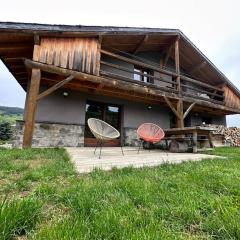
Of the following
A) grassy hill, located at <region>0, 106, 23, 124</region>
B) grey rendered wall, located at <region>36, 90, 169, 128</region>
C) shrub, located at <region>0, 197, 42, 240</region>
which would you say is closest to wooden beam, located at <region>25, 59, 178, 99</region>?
grey rendered wall, located at <region>36, 90, 169, 128</region>

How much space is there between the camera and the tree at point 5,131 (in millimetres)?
15700

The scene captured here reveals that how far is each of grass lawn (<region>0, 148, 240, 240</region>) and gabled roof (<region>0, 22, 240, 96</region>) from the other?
18.1 ft

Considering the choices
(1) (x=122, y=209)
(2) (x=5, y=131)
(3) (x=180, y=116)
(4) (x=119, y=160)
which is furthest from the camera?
(2) (x=5, y=131)

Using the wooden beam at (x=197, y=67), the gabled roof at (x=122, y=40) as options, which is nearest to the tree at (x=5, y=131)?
the gabled roof at (x=122, y=40)

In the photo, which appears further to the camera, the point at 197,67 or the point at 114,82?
the point at 197,67

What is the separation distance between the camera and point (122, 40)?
31.1ft

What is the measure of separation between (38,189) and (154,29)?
9337 millimetres

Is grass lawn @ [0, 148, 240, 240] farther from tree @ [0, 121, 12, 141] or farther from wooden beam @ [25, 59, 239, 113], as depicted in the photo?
tree @ [0, 121, 12, 141]

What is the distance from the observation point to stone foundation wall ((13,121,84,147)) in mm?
7294

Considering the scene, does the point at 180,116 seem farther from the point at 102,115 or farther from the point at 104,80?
the point at 104,80

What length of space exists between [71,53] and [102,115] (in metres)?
3.75

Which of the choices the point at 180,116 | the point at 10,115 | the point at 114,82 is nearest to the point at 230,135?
the point at 180,116

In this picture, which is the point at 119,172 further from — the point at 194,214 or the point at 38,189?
the point at 194,214

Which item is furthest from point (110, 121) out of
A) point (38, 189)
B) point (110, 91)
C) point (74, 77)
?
point (38, 189)
